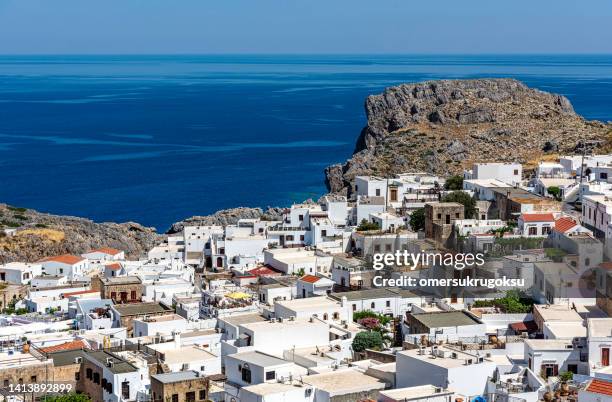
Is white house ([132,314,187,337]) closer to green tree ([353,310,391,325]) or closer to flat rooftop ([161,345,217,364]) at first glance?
flat rooftop ([161,345,217,364])

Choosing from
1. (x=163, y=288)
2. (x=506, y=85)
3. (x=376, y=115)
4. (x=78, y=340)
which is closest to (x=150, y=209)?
(x=376, y=115)

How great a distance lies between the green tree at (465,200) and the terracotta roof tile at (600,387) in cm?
2464

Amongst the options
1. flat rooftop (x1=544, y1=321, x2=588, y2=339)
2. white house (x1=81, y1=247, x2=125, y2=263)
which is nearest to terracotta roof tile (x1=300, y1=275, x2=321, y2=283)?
flat rooftop (x1=544, y1=321, x2=588, y2=339)

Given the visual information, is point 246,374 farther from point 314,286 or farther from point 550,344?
point 314,286

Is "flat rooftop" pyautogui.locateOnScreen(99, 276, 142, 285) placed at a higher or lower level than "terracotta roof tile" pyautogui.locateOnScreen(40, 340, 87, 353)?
lower

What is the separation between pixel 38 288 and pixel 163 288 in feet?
23.7

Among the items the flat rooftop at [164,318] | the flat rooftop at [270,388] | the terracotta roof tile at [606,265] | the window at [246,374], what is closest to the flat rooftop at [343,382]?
the flat rooftop at [270,388]

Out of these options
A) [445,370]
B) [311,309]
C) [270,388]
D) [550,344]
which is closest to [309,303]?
[311,309]

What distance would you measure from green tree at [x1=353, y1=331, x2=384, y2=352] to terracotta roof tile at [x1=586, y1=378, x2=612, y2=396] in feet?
30.5

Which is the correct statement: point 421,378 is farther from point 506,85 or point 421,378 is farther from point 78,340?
point 506,85

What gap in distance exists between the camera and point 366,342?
29.6 metres

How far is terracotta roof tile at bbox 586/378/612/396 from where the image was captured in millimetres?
20328

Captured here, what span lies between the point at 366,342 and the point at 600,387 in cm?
981

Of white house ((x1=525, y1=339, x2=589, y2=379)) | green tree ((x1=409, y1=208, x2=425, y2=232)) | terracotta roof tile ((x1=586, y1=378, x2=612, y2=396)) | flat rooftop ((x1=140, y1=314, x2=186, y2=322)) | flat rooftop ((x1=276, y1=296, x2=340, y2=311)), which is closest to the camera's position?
terracotta roof tile ((x1=586, y1=378, x2=612, y2=396))
